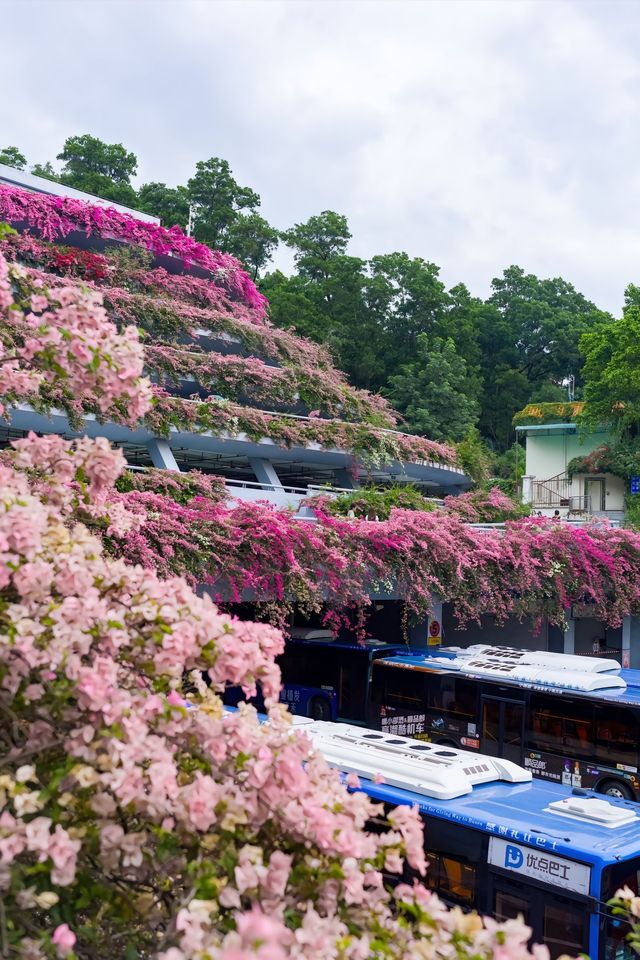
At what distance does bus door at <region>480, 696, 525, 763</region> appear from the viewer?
16.5 m

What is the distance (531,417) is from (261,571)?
35000 millimetres

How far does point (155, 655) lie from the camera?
13.9 ft

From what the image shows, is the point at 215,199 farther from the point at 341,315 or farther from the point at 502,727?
the point at 502,727

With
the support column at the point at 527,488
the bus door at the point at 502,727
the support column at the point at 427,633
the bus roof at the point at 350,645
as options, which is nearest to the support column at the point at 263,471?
the support column at the point at 427,633

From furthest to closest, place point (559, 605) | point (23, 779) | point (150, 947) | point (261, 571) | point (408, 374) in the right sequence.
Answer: point (408, 374) → point (559, 605) → point (261, 571) → point (150, 947) → point (23, 779)

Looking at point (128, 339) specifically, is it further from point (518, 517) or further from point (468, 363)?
point (468, 363)

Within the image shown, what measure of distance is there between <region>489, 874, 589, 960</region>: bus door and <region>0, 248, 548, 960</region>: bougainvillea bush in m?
5.77

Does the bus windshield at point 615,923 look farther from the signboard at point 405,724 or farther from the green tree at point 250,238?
the green tree at point 250,238

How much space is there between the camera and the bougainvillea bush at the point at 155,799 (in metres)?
3.71

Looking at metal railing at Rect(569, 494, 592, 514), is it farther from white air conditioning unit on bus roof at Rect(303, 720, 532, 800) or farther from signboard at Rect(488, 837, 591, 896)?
signboard at Rect(488, 837, 591, 896)

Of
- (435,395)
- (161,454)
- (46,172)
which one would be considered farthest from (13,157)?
(161,454)

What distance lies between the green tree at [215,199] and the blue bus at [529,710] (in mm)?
47353

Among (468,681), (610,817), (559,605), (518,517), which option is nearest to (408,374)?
(518,517)

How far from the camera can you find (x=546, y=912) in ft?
30.6
